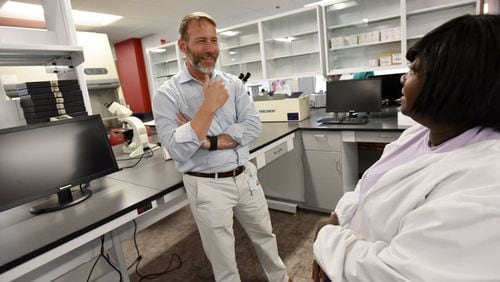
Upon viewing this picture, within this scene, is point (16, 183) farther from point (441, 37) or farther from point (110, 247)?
point (441, 37)

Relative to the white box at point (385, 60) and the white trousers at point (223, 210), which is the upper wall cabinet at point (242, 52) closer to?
the white box at point (385, 60)

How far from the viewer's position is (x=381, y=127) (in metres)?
2.18

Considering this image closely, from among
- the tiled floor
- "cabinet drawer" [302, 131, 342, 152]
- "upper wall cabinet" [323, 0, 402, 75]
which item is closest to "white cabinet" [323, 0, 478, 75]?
"upper wall cabinet" [323, 0, 402, 75]

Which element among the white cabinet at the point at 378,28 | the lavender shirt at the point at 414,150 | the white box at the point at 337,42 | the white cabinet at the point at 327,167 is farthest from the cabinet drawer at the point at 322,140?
the lavender shirt at the point at 414,150

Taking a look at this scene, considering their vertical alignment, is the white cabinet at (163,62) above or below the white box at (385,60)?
above

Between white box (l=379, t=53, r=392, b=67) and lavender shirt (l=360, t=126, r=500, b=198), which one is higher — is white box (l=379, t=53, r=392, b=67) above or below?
above

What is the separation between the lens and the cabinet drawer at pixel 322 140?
94.9 inches

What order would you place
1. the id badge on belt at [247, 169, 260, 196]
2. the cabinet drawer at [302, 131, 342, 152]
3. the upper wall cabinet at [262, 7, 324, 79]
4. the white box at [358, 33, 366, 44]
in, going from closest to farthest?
the id badge on belt at [247, 169, 260, 196] → the cabinet drawer at [302, 131, 342, 152] → the white box at [358, 33, 366, 44] → the upper wall cabinet at [262, 7, 324, 79]

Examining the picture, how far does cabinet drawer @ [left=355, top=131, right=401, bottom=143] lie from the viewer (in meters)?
2.16

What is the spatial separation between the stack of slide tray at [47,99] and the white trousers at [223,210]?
2.68 feet

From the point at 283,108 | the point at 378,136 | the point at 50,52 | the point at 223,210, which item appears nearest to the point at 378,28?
the point at 283,108

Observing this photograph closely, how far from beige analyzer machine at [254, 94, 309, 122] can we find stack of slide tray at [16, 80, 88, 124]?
185 centimetres

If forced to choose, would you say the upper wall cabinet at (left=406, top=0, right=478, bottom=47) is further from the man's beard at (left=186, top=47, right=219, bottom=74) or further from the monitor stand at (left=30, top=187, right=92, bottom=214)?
the monitor stand at (left=30, top=187, right=92, bottom=214)

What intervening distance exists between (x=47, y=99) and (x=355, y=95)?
91.5 inches
